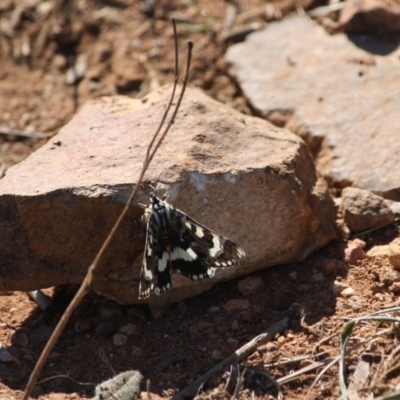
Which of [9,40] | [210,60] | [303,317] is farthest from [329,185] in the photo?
[9,40]

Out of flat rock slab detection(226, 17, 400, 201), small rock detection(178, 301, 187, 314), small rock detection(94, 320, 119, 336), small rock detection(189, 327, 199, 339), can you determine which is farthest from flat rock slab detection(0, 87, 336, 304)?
flat rock slab detection(226, 17, 400, 201)

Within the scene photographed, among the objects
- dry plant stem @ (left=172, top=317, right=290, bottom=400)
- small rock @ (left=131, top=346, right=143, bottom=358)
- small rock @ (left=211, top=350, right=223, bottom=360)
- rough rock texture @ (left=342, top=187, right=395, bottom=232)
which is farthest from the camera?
rough rock texture @ (left=342, top=187, right=395, bottom=232)

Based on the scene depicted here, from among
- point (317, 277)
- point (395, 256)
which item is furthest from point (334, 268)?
point (395, 256)

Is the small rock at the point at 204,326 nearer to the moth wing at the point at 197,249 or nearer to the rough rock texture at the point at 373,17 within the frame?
the moth wing at the point at 197,249

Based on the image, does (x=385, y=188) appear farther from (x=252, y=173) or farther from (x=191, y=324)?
(x=191, y=324)

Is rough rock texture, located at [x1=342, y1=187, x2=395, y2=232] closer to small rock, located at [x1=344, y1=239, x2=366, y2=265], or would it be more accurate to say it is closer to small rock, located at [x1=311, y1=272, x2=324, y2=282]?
small rock, located at [x1=344, y1=239, x2=366, y2=265]
